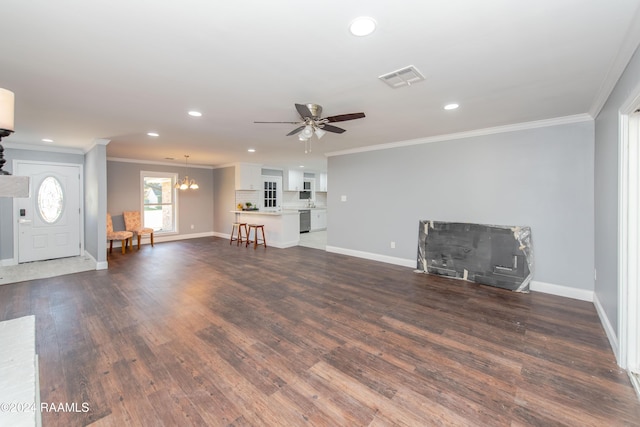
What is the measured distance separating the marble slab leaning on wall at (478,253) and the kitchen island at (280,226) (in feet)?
11.6

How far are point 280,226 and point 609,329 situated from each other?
596 centimetres

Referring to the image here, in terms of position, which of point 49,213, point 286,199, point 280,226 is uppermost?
point 286,199

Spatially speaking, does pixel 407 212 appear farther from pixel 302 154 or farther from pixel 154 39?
pixel 154 39

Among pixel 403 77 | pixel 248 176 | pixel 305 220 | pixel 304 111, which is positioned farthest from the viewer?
pixel 305 220

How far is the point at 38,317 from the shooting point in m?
3.05

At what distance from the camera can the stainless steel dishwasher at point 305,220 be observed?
9783mm

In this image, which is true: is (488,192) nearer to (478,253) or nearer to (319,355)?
(478,253)

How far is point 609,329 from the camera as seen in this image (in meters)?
2.63

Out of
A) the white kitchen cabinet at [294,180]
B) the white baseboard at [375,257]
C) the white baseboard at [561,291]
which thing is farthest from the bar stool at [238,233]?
the white baseboard at [561,291]

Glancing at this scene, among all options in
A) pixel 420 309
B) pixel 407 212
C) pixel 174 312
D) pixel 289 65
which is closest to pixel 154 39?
pixel 289 65

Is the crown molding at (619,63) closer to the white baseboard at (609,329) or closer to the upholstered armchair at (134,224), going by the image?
the white baseboard at (609,329)

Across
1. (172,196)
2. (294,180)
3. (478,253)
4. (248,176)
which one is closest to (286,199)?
(294,180)

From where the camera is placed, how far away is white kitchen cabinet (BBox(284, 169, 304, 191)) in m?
10.1

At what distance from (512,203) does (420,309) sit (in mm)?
2279
